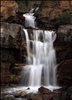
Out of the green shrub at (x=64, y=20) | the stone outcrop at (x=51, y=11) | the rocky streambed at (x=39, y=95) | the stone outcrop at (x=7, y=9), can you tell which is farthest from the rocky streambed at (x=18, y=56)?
the stone outcrop at (x=7, y=9)

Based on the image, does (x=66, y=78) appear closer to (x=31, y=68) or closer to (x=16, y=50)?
(x=31, y=68)

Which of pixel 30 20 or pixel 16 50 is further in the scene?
pixel 30 20

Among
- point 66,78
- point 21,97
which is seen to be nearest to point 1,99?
point 21,97

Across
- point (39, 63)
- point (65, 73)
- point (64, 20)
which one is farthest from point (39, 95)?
point (64, 20)

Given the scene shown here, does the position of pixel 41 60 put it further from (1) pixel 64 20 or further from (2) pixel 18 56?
(1) pixel 64 20

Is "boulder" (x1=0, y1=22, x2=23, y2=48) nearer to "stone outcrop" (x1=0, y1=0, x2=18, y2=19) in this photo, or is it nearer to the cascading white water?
the cascading white water

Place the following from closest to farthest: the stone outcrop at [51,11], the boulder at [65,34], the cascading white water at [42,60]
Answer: the cascading white water at [42,60] < the boulder at [65,34] < the stone outcrop at [51,11]

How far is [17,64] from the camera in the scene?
30.0 m

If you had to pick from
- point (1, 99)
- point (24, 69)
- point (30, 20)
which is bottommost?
point (1, 99)

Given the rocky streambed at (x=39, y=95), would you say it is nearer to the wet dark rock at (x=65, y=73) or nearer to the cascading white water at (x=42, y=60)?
the cascading white water at (x=42, y=60)

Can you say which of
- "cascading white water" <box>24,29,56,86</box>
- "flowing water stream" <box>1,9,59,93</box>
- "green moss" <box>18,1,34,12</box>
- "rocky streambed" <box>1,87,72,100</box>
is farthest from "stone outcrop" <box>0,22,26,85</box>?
"green moss" <box>18,1,34,12</box>

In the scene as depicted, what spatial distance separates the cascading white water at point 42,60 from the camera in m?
28.8

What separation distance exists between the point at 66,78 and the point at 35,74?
3.04 metres

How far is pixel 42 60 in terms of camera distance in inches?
1210
